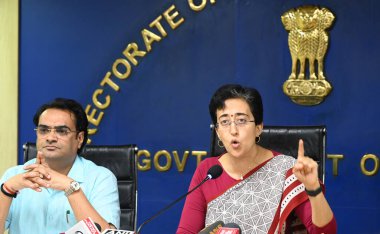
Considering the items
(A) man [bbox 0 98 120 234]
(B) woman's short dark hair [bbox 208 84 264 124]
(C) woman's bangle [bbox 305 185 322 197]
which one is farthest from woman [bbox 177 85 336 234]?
(A) man [bbox 0 98 120 234]

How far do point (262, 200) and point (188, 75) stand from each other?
215cm

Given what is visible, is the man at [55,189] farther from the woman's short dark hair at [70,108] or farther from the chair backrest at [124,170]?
the chair backrest at [124,170]

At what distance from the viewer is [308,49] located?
179 inches

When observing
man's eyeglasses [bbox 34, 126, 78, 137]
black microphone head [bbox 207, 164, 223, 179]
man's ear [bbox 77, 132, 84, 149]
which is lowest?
black microphone head [bbox 207, 164, 223, 179]

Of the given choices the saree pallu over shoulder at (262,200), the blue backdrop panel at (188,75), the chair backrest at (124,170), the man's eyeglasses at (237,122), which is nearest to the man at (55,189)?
the chair backrest at (124,170)

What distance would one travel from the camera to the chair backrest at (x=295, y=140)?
3.22 metres

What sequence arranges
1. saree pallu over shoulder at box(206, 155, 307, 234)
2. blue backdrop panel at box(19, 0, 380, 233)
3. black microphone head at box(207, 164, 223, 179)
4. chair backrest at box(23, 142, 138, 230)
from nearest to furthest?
black microphone head at box(207, 164, 223, 179) → saree pallu over shoulder at box(206, 155, 307, 234) → chair backrest at box(23, 142, 138, 230) → blue backdrop panel at box(19, 0, 380, 233)

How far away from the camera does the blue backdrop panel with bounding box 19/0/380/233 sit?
447cm

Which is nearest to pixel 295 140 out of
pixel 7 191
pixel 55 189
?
pixel 55 189

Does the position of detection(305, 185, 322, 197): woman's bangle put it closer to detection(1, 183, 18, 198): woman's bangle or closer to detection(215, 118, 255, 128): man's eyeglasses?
detection(215, 118, 255, 128): man's eyeglasses

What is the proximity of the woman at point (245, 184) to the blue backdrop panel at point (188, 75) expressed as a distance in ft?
5.34

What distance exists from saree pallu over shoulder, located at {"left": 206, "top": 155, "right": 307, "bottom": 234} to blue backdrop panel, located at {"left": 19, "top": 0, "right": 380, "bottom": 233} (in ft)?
5.44

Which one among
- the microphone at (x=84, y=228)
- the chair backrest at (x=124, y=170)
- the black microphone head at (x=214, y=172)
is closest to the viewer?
the microphone at (x=84, y=228)

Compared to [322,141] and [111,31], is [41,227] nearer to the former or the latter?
[322,141]
